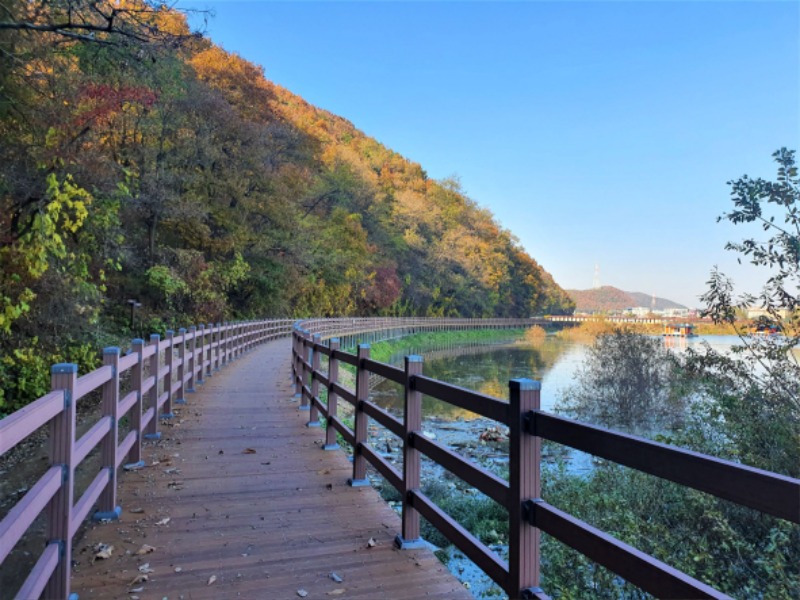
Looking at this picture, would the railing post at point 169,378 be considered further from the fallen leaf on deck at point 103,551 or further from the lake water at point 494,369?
the lake water at point 494,369

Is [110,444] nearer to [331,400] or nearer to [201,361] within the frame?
[331,400]

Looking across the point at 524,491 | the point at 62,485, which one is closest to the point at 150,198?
the point at 62,485

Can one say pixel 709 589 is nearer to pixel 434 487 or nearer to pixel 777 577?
pixel 777 577

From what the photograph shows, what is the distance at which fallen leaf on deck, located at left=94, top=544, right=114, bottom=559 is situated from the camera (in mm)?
3307

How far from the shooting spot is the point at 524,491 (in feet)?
7.74

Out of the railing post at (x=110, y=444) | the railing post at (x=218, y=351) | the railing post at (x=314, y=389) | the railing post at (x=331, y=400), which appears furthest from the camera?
the railing post at (x=218, y=351)

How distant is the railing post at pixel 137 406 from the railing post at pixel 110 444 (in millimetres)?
880

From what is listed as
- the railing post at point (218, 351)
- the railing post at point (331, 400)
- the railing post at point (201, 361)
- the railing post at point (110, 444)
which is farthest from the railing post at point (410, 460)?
the railing post at point (218, 351)

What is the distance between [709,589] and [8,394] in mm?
9306

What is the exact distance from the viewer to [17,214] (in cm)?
799

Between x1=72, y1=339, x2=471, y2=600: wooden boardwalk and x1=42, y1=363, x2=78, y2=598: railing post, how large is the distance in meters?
0.30

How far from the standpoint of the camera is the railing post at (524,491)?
234 cm

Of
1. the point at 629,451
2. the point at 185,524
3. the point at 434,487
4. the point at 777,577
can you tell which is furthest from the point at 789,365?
the point at 185,524

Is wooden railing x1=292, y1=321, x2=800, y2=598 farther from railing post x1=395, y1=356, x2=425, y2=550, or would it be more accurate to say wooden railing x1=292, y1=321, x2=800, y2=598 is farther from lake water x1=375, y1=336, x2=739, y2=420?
lake water x1=375, y1=336, x2=739, y2=420
